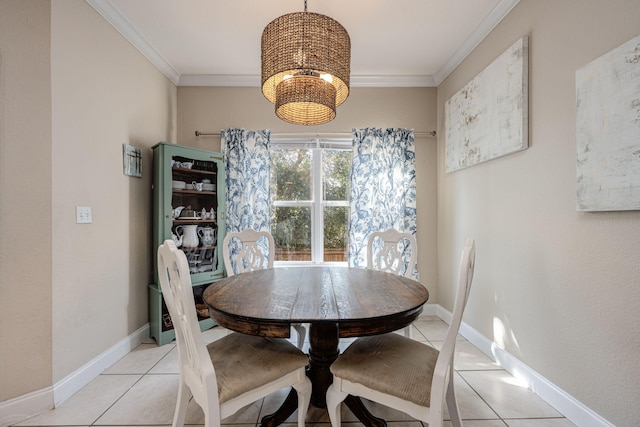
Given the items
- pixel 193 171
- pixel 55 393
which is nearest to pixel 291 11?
pixel 193 171

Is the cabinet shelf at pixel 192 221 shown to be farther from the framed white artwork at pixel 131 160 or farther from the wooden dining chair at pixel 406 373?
the wooden dining chair at pixel 406 373

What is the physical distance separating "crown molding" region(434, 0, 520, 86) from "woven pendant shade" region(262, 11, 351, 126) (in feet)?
4.42

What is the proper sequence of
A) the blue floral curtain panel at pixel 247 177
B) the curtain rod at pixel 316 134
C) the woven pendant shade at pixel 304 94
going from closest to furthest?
the woven pendant shade at pixel 304 94 → the blue floral curtain panel at pixel 247 177 → the curtain rod at pixel 316 134

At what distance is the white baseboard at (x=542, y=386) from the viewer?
1.57 meters

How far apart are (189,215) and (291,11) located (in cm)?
203

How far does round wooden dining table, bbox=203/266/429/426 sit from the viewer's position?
1.24m

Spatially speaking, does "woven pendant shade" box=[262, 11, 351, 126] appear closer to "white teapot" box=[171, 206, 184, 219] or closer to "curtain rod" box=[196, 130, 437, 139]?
"curtain rod" box=[196, 130, 437, 139]

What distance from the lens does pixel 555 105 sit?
5.82 feet

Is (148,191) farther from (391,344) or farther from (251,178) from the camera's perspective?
(391,344)

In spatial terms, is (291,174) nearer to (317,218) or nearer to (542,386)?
(317,218)

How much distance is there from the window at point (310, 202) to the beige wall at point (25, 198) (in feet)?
6.71

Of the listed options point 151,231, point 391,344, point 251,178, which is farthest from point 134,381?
point 251,178

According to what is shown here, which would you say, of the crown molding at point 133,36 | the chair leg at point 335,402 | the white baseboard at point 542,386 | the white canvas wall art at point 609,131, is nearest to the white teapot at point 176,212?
the crown molding at point 133,36

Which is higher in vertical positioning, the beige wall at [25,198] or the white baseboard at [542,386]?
the beige wall at [25,198]
